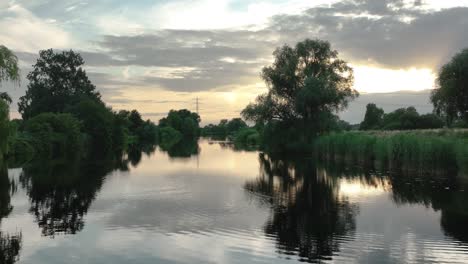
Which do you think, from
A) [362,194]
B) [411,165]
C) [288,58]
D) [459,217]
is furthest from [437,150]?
[288,58]

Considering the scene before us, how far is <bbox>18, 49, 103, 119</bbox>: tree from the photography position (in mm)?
88688

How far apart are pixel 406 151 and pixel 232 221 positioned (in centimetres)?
2177

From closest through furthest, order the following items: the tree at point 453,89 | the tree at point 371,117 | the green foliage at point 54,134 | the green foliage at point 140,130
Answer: the tree at point 453,89, the green foliage at point 54,134, the tree at point 371,117, the green foliage at point 140,130

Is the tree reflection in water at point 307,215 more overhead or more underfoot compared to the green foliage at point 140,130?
more underfoot

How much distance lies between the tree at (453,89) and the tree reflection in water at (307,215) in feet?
66.5

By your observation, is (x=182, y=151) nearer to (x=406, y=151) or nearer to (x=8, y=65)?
(x=406, y=151)

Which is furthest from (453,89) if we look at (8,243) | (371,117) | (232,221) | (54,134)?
(371,117)

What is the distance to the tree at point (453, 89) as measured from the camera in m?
42.7

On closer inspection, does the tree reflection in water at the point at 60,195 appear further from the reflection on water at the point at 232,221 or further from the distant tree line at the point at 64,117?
the distant tree line at the point at 64,117

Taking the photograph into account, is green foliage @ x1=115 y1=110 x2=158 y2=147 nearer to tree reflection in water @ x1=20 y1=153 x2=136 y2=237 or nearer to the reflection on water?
tree reflection in water @ x1=20 y1=153 x2=136 y2=237

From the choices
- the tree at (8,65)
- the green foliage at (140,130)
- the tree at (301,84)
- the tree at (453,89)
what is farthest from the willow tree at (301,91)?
the green foliage at (140,130)

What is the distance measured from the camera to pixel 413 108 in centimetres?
9838

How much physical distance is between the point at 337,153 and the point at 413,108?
58.2 meters

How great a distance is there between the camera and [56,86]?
3748 inches
